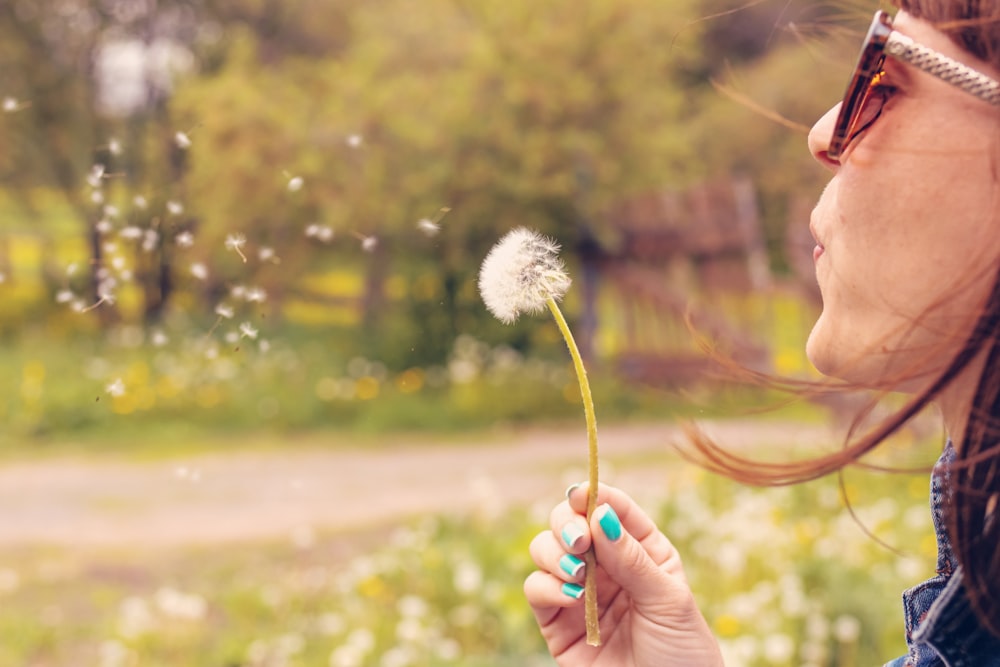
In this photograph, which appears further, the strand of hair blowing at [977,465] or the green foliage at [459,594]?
the green foliage at [459,594]

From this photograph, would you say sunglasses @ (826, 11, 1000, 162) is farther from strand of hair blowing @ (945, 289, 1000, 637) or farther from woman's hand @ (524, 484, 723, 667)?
woman's hand @ (524, 484, 723, 667)

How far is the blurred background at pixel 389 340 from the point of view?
3691 mm

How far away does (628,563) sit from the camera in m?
1.05

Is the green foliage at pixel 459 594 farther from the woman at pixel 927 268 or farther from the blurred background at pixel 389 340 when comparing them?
the woman at pixel 927 268

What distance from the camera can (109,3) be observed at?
38.0 ft

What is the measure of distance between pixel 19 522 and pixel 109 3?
760 cm

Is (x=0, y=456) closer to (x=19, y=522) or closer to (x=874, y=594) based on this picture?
(x=19, y=522)

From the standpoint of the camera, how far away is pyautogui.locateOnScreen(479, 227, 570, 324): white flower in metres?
0.95

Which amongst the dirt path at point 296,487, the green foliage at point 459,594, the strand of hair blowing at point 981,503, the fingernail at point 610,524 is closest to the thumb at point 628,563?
the fingernail at point 610,524

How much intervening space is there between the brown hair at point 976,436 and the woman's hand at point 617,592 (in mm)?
228

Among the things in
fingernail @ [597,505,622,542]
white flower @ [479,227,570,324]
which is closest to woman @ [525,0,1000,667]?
fingernail @ [597,505,622,542]

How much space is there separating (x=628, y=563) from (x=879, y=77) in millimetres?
517

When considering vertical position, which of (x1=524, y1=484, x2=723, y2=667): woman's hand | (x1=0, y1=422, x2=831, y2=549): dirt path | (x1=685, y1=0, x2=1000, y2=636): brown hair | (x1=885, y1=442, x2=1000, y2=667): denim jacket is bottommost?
(x1=0, y1=422, x2=831, y2=549): dirt path

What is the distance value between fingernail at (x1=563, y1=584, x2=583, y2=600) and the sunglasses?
499mm
